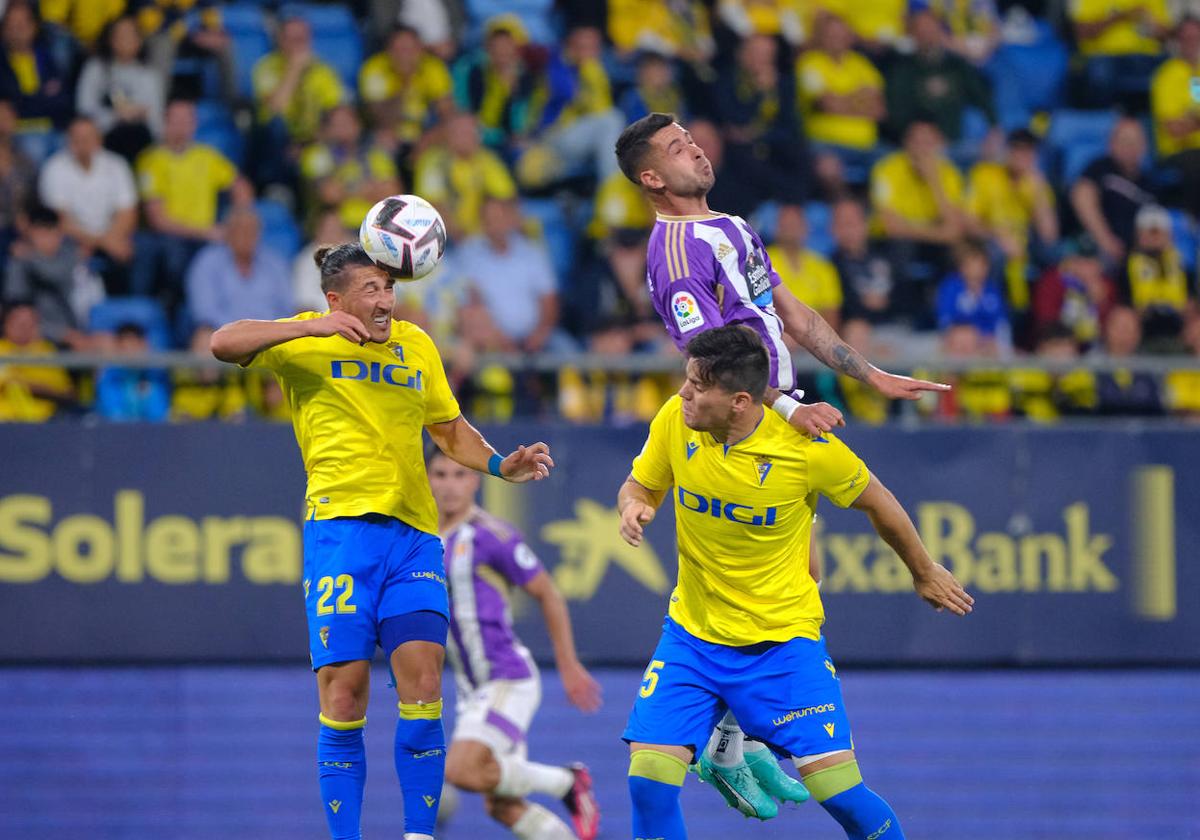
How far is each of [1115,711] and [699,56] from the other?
6.67 metres

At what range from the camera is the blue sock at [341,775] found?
283 inches

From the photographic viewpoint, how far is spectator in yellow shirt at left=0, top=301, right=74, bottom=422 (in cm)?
1201

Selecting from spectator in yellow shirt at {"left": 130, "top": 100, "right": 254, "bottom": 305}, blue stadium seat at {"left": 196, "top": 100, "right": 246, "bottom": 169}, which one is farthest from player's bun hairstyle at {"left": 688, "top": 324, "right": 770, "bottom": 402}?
blue stadium seat at {"left": 196, "top": 100, "right": 246, "bottom": 169}

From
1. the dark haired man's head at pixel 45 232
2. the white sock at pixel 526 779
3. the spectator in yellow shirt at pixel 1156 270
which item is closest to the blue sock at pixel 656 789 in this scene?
the white sock at pixel 526 779

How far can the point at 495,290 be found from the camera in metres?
13.1

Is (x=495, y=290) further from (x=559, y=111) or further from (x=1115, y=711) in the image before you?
(x=1115, y=711)

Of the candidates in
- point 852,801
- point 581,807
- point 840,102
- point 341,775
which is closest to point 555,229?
point 840,102

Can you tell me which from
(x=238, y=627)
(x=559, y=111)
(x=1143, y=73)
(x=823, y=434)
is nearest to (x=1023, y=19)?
(x=1143, y=73)

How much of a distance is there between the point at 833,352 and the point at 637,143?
4.00 ft

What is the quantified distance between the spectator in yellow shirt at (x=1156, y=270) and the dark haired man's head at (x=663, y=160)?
7112 millimetres

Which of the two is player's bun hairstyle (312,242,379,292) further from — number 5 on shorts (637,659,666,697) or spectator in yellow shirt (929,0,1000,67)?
spectator in yellow shirt (929,0,1000,67)

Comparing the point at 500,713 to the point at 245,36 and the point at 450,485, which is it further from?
the point at 245,36

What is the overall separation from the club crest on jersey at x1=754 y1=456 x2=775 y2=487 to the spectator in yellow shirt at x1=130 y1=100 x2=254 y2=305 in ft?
23.5

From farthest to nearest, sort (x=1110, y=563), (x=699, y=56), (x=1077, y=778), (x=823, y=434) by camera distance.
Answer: (x=699, y=56)
(x=1110, y=563)
(x=1077, y=778)
(x=823, y=434)
